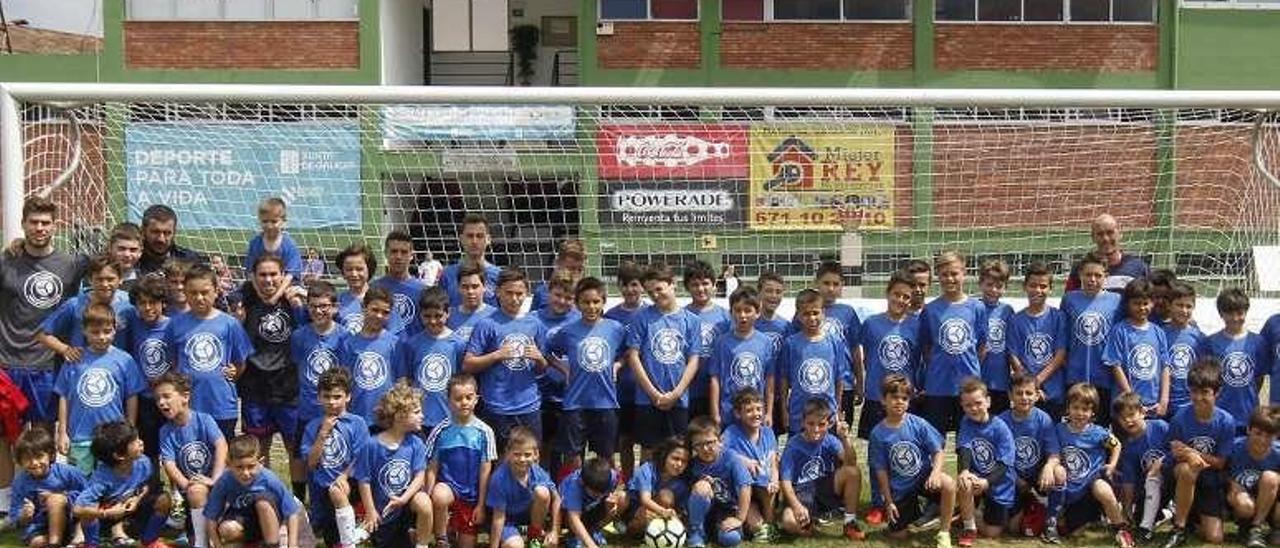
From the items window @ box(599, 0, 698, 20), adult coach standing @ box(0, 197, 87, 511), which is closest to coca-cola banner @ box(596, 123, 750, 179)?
adult coach standing @ box(0, 197, 87, 511)

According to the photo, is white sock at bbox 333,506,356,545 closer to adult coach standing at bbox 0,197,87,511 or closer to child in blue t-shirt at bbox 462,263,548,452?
child in blue t-shirt at bbox 462,263,548,452

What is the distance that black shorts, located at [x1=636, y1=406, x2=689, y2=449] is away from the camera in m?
5.67

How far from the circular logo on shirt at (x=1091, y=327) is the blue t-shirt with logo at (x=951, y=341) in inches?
15.9

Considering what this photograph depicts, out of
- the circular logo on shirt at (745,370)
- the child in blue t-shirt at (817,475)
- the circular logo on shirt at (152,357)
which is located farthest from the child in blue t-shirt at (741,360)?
the circular logo on shirt at (152,357)

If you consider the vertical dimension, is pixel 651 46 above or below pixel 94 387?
above

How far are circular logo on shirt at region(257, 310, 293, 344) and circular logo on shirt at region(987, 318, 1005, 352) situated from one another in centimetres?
301

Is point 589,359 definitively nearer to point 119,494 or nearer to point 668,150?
point 119,494

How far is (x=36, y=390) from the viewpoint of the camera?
556 centimetres

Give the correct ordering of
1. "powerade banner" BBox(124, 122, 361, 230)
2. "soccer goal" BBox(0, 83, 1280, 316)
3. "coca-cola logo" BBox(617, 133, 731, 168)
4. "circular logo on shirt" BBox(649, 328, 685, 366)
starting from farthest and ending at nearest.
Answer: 1. "coca-cola logo" BBox(617, 133, 731, 168)
2. "powerade banner" BBox(124, 122, 361, 230)
3. "soccer goal" BBox(0, 83, 1280, 316)
4. "circular logo on shirt" BBox(649, 328, 685, 366)

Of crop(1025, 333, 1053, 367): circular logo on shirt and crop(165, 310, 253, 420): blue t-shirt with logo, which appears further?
crop(1025, 333, 1053, 367): circular logo on shirt

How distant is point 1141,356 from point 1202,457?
523 mm

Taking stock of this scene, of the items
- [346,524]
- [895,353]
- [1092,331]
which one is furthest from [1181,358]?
[346,524]

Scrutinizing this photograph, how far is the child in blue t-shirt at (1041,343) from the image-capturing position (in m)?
5.70

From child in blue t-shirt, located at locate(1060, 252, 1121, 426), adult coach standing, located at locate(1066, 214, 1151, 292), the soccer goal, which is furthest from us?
the soccer goal
